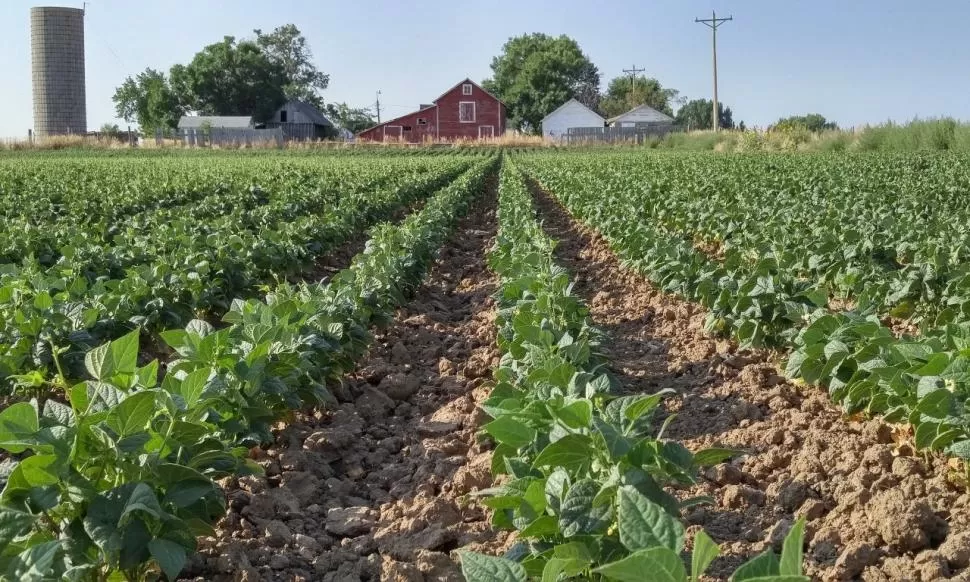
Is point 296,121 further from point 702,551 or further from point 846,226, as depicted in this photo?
point 702,551

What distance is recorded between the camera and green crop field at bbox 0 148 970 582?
2.31 m

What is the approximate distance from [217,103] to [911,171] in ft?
218

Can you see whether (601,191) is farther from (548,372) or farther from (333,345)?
(548,372)

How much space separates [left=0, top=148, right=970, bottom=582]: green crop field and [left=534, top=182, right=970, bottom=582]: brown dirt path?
0.04 ft

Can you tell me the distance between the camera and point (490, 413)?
285 cm

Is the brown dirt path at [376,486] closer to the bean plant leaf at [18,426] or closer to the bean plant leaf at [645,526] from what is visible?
the bean plant leaf at [18,426]

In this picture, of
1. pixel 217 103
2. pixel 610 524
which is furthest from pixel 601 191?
pixel 217 103

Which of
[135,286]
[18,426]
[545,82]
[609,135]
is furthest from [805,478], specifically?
[545,82]

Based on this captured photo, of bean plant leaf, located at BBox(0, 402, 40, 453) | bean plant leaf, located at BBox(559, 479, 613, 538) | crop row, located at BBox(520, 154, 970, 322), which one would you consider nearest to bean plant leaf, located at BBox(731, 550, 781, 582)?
bean plant leaf, located at BBox(559, 479, 613, 538)

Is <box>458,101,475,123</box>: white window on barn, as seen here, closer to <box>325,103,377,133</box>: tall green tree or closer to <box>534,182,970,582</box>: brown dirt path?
<box>325,103,377,133</box>: tall green tree

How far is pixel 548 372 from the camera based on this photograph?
330 centimetres

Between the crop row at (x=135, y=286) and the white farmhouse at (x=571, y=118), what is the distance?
63.2m

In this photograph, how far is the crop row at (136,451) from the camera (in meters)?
2.25

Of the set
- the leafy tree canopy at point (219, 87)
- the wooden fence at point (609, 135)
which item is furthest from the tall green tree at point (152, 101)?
the wooden fence at point (609, 135)
